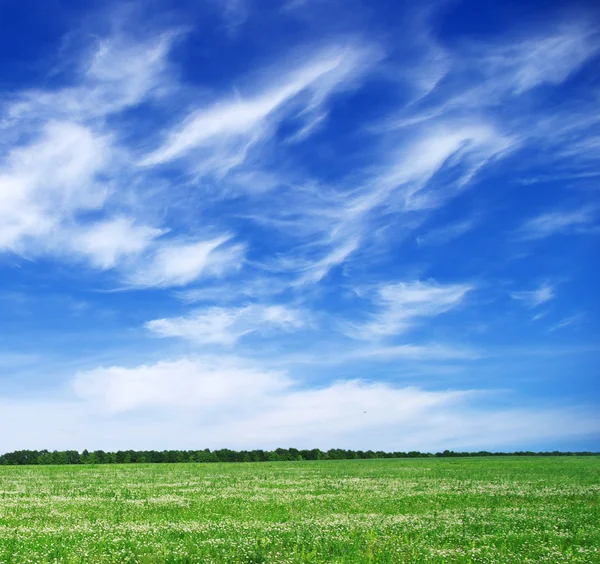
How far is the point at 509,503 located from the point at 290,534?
1296 cm

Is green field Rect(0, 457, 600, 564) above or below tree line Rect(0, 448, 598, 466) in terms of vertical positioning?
above

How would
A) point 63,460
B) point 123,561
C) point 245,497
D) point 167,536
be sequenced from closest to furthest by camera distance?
point 123,561
point 167,536
point 245,497
point 63,460

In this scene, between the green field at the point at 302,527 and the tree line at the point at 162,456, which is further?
the tree line at the point at 162,456

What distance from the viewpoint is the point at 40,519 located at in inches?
746

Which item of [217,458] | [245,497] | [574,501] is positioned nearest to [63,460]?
[217,458]

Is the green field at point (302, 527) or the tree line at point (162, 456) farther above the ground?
the green field at point (302, 527)

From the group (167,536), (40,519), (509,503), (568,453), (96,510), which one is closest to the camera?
(167,536)

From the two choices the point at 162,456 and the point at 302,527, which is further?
the point at 162,456

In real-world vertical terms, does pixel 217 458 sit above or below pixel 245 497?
below

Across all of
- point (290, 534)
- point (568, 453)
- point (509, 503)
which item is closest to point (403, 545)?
point (290, 534)

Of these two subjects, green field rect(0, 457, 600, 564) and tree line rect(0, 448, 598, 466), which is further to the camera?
tree line rect(0, 448, 598, 466)

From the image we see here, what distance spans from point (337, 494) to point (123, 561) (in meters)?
16.1

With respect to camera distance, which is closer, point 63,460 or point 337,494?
point 337,494

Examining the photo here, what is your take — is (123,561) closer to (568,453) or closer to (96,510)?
(96,510)
